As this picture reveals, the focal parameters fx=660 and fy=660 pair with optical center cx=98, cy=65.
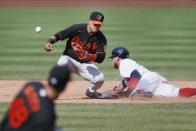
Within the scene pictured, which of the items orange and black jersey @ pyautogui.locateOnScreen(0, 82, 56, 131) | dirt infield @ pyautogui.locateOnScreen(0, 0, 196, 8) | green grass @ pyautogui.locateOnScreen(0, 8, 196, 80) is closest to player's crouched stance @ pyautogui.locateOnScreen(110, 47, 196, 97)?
green grass @ pyautogui.locateOnScreen(0, 8, 196, 80)

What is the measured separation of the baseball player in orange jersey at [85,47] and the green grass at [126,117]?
0.76 metres

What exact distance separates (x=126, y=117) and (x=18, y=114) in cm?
449

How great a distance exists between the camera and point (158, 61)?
16.0 m

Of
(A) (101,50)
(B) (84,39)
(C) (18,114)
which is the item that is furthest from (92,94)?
(C) (18,114)

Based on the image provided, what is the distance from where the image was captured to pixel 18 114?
5.10 meters

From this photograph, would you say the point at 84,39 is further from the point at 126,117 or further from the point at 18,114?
the point at 18,114

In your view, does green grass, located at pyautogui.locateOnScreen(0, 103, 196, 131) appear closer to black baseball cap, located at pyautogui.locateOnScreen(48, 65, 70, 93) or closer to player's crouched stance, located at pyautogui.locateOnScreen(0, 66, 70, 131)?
player's crouched stance, located at pyautogui.locateOnScreen(0, 66, 70, 131)

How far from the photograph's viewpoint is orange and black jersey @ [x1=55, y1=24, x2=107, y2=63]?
35.8 ft

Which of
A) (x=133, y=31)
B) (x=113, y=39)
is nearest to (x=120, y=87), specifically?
(x=113, y=39)

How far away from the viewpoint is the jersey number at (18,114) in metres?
5.07

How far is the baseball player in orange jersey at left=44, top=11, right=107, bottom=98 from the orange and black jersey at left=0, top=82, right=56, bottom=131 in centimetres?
570

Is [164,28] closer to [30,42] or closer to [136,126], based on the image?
[30,42]

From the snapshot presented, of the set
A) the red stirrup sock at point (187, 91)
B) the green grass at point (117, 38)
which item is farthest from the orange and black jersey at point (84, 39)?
the green grass at point (117, 38)

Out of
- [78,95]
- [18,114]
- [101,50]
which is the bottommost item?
[78,95]
